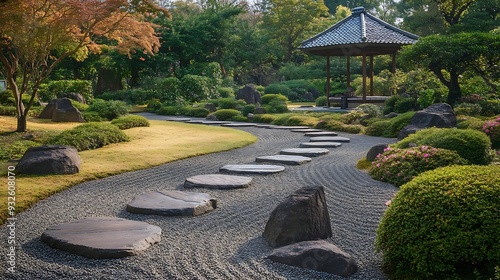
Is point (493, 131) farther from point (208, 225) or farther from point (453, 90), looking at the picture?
point (208, 225)

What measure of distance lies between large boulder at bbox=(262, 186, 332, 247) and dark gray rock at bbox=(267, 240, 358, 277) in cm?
28

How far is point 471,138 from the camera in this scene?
706 centimetres

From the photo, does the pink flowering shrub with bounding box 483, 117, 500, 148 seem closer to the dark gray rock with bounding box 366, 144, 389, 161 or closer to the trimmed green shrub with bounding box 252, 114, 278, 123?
the dark gray rock with bounding box 366, 144, 389, 161

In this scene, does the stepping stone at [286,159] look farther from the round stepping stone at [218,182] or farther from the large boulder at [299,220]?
the large boulder at [299,220]

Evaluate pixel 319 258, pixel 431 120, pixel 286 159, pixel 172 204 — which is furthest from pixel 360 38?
pixel 319 258

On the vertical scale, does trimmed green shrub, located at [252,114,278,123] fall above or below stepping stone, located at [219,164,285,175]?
above

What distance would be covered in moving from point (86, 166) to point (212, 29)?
76.4ft

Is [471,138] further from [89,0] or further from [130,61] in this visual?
[130,61]

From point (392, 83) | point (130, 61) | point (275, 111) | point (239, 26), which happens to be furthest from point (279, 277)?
point (239, 26)

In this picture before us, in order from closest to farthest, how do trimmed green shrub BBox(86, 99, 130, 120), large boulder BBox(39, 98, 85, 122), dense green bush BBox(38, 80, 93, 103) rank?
large boulder BBox(39, 98, 85, 122)
trimmed green shrub BBox(86, 99, 130, 120)
dense green bush BBox(38, 80, 93, 103)

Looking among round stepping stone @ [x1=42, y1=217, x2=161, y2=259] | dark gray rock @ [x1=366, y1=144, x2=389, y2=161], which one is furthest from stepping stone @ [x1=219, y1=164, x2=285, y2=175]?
round stepping stone @ [x1=42, y1=217, x2=161, y2=259]

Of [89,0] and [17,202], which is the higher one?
[89,0]

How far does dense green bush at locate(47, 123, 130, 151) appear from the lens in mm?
9570

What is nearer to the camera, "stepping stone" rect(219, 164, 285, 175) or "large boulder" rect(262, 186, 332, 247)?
"large boulder" rect(262, 186, 332, 247)
